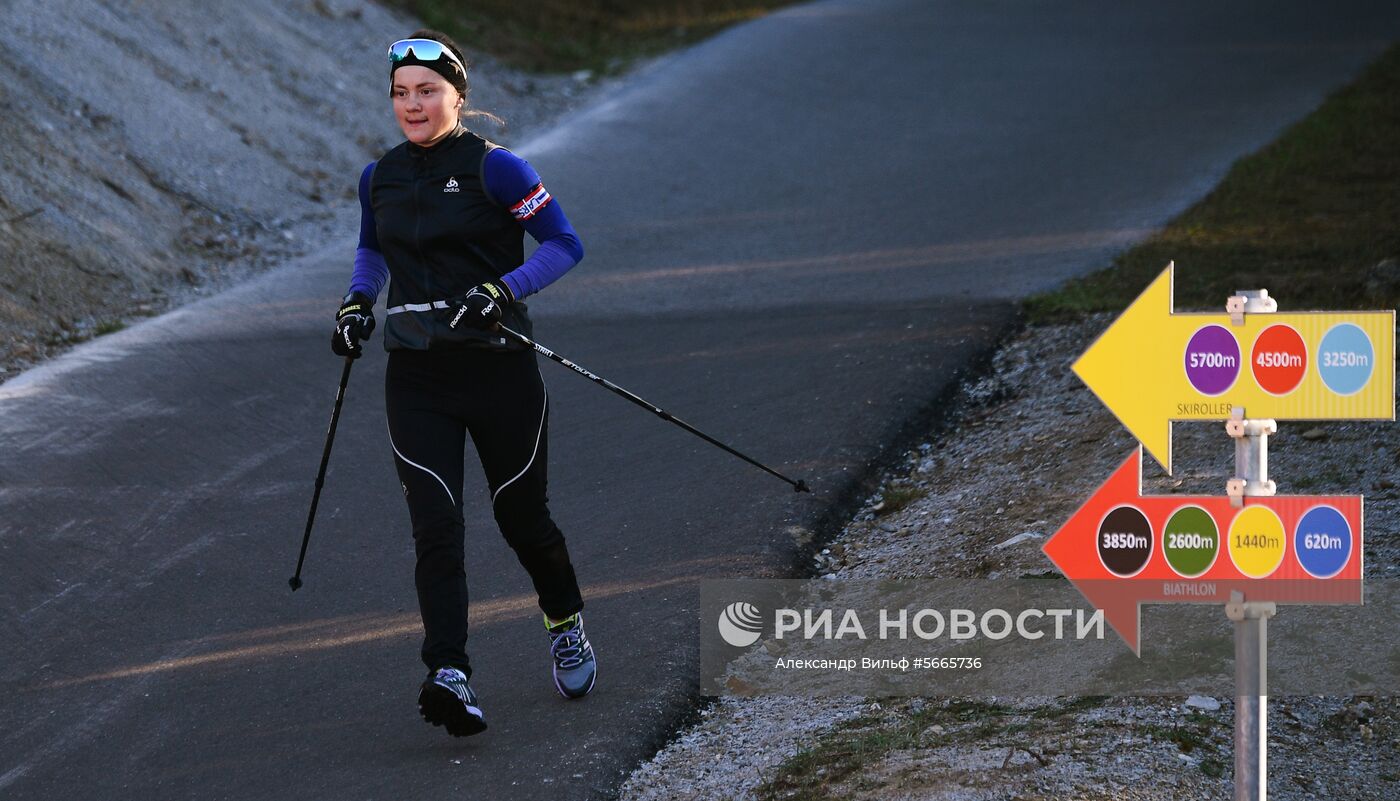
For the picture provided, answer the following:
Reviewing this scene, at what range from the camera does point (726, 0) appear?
20172mm

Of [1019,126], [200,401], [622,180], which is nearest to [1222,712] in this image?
[200,401]

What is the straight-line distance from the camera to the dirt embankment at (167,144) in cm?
955

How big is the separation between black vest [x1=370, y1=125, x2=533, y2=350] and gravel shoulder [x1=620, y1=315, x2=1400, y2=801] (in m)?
1.53

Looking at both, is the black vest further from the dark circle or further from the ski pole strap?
the dark circle

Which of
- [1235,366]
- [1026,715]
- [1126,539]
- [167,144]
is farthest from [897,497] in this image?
[167,144]

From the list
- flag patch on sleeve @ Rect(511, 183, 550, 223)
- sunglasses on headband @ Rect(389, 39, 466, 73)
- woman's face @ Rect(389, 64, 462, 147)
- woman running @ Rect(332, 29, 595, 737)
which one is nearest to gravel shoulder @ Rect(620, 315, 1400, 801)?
woman running @ Rect(332, 29, 595, 737)

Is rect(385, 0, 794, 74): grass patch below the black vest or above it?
above

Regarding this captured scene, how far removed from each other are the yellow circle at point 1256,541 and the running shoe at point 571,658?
2407 mm

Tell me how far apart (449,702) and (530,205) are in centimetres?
159

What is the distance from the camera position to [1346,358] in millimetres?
3330

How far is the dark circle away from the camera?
3.41 m

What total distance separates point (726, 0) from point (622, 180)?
27.3 ft

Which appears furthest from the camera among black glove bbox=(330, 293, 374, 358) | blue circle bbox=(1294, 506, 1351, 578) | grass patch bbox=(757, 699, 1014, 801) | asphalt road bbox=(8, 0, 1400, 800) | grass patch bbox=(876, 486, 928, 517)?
grass patch bbox=(876, 486, 928, 517)

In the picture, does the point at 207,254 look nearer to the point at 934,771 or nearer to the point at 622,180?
the point at 622,180
